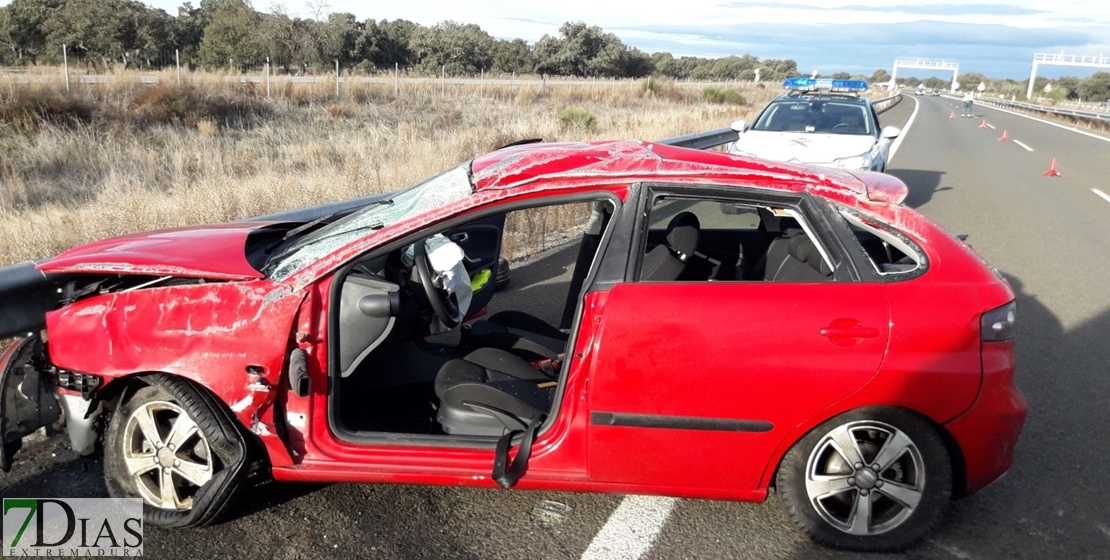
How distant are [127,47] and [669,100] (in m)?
23.6

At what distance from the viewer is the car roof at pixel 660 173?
Result: 312 centimetres

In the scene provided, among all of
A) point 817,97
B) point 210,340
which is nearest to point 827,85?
point 817,97

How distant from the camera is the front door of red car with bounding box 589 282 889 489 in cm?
291

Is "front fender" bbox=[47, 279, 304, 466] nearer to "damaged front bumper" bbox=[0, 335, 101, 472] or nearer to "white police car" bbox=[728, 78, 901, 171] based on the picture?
"damaged front bumper" bbox=[0, 335, 101, 472]

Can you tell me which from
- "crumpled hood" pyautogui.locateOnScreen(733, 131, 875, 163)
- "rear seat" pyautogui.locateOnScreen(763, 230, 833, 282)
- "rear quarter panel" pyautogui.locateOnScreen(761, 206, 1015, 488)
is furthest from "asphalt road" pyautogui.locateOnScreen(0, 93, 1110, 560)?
"crumpled hood" pyautogui.locateOnScreen(733, 131, 875, 163)

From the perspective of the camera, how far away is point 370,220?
3.45m

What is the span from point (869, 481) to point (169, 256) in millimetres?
2800

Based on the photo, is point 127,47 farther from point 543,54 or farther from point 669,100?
point 543,54

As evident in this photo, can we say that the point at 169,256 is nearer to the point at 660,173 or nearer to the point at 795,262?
the point at 660,173

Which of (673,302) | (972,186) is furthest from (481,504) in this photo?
(972,186)

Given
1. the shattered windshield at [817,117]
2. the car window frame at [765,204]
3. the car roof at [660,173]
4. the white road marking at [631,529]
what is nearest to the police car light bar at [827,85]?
the shattered windshield at [817,117]

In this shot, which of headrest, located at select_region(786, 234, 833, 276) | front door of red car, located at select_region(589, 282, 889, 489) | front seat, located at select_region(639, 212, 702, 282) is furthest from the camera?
front seat, located at select_region(639, 212, 702, 282)

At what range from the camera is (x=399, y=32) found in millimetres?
52969

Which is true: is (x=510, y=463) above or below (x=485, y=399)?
below
